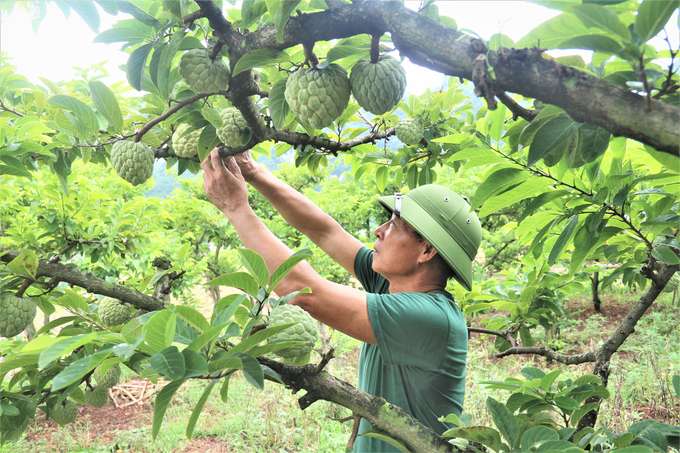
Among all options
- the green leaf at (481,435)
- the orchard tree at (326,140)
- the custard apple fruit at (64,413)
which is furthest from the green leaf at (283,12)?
the custard apple fruit at (64,413)

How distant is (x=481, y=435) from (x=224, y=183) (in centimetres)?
103

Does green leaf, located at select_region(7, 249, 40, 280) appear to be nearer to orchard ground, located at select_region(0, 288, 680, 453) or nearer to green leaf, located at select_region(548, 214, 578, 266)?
green leaf, located at select_region(548, 214, 578, 266)

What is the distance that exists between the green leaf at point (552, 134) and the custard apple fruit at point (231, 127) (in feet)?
2.26

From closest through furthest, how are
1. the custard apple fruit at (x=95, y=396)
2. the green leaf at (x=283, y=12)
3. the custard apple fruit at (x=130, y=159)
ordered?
1. the green leaf at (x=283, y=12)
2. the custard apple fruit at (x=130, y=159)
3. the custard apple fruit at (x=95, y=396)

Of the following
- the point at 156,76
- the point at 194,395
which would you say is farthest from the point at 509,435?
the point at 194,395

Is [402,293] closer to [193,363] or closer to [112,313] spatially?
[193,363]

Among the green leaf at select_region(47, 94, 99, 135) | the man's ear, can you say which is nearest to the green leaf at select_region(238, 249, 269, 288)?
the green leaf at select_region(47, 94, 99, 135)

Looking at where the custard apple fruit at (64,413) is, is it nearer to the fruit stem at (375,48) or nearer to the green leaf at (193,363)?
the green leaf at (193,363)

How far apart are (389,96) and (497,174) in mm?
416

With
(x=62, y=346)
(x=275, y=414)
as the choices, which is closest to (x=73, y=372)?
(x=62, y=346)

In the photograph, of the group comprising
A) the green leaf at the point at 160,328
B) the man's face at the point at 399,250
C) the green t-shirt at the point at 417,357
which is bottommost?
the green t-shirt at the point at 417,357

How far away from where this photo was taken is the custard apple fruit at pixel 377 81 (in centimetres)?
82

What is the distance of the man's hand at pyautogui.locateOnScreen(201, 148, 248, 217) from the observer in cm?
A: 141

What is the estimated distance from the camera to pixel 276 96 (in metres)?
0.95
